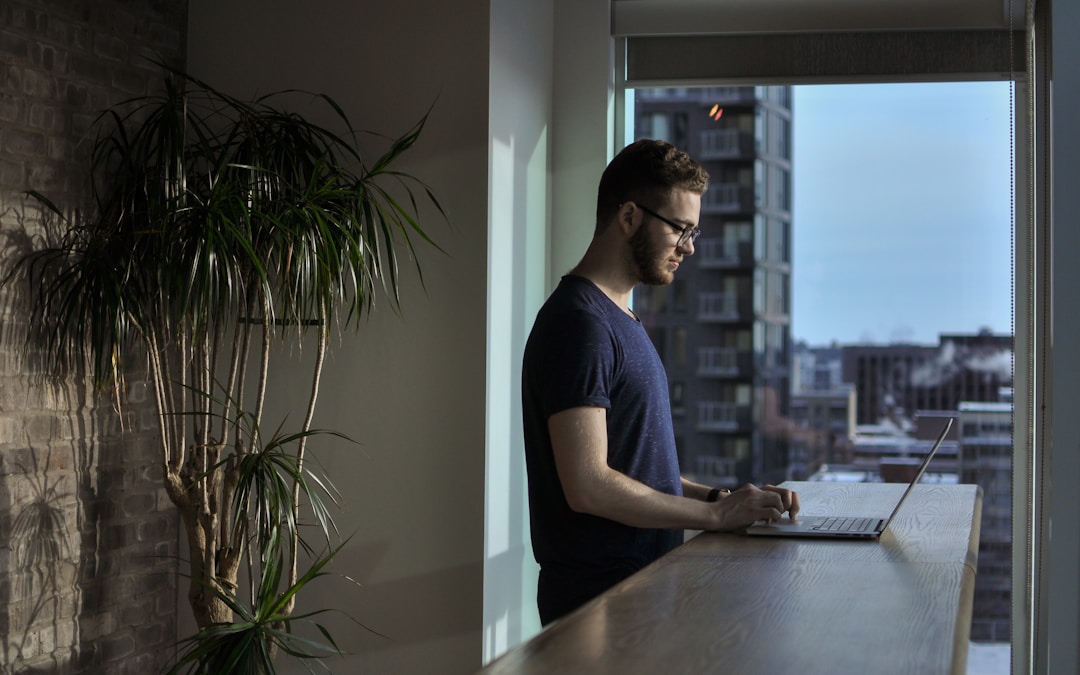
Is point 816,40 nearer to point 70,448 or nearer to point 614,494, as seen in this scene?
point 614,494

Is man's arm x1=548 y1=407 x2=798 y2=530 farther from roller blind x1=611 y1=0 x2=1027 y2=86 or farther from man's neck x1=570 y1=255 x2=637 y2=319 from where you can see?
roller blind x1=611 y1=0 x2=1027 y2=86

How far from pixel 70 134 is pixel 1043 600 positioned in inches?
128

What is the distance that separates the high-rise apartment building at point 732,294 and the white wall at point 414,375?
3.12 feet

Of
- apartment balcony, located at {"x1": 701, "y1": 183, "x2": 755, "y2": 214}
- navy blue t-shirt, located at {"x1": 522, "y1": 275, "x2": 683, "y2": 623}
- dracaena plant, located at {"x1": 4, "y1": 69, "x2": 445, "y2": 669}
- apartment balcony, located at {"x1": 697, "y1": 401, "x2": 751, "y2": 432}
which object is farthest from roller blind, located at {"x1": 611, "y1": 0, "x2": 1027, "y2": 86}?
navy blue t-shirt, located at {"x1": 522, "y1": 275, "x2": 683, "y2": 623}

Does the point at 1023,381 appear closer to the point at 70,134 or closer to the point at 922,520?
the point at 922,520

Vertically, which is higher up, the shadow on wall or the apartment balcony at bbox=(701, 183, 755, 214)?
the apartment balcony at bbox=(701, 183, 755, 214)

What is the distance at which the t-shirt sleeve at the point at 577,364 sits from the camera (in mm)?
2121

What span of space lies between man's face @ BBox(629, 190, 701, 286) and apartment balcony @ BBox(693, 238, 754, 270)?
1.73 meters

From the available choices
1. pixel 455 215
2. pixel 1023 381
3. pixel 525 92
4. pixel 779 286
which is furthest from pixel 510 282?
pixel 1023 381

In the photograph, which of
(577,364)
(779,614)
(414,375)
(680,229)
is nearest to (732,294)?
(414,375)

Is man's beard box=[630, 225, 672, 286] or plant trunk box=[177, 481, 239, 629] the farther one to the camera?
plant trunk box=[177, 481, 239, 629]

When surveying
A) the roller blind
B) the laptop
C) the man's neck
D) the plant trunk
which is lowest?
the plant trunk

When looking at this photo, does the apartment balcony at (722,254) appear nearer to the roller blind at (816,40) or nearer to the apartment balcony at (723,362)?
the apartment balcony at (723,362)

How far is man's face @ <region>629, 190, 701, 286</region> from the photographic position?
241 cm
